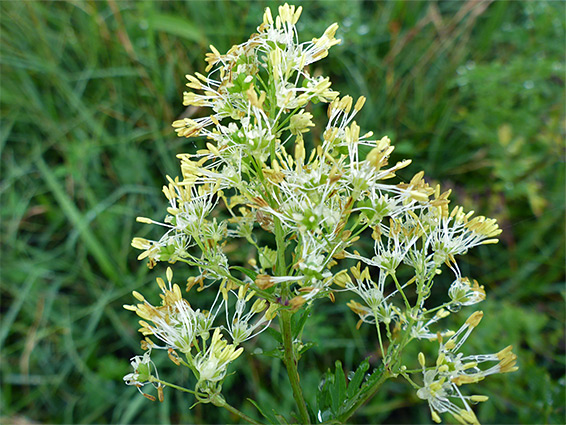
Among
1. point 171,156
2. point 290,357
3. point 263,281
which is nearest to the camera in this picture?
point 263,281

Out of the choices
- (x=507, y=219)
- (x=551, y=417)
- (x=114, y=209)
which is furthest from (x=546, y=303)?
(x=114, y=209)

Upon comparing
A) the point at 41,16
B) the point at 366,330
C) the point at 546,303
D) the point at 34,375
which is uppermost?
the point at 41,16

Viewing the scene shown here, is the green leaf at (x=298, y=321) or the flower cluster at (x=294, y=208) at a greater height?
the flower cluster at (x=294, y=208)

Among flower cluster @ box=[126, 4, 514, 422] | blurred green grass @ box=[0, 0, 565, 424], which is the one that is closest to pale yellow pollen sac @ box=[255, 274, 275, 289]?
flower cluster @ box=[126, 4, 514, 422]

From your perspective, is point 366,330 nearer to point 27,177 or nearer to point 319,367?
point 319,367

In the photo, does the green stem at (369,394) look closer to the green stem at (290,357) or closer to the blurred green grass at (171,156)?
the green stem at (290,357)

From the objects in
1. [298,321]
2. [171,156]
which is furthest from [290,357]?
[171,156]

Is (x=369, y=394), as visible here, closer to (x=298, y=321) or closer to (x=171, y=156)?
(x=298, y=321)

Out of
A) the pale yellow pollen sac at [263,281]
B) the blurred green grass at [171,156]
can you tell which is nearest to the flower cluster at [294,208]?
the pale yellow pollen sac at [263,281]

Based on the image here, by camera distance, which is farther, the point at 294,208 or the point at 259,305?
the point at 259,305
